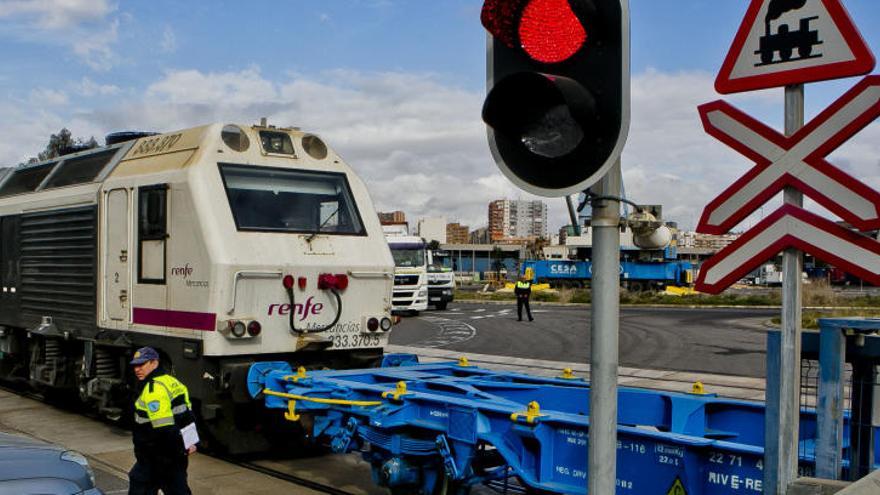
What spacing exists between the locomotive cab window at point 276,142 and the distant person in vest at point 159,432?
372 cm

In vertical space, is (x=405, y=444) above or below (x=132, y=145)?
below

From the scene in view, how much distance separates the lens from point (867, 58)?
3348 mm

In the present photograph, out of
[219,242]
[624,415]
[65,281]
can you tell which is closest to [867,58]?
[624,415]

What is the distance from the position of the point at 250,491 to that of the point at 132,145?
4730 millimetres

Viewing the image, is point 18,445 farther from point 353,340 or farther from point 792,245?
point 792,245

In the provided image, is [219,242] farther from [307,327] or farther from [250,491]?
[250,491]

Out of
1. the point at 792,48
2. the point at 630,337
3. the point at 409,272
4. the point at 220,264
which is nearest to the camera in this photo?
the point at 792,48

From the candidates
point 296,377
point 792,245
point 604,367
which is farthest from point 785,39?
point 296,377

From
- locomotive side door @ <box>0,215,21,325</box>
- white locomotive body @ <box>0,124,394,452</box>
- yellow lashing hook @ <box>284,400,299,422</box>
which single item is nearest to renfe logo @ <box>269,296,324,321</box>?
white locomotive body @ <box>0,124,394,452</box>

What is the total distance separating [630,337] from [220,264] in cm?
1669

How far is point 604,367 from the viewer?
2893mm

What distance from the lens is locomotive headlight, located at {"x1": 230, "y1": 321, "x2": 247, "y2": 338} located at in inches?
337

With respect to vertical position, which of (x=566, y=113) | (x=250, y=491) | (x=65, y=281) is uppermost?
(x=566, y=113)

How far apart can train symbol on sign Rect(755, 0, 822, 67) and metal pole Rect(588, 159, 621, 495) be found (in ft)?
3.87
